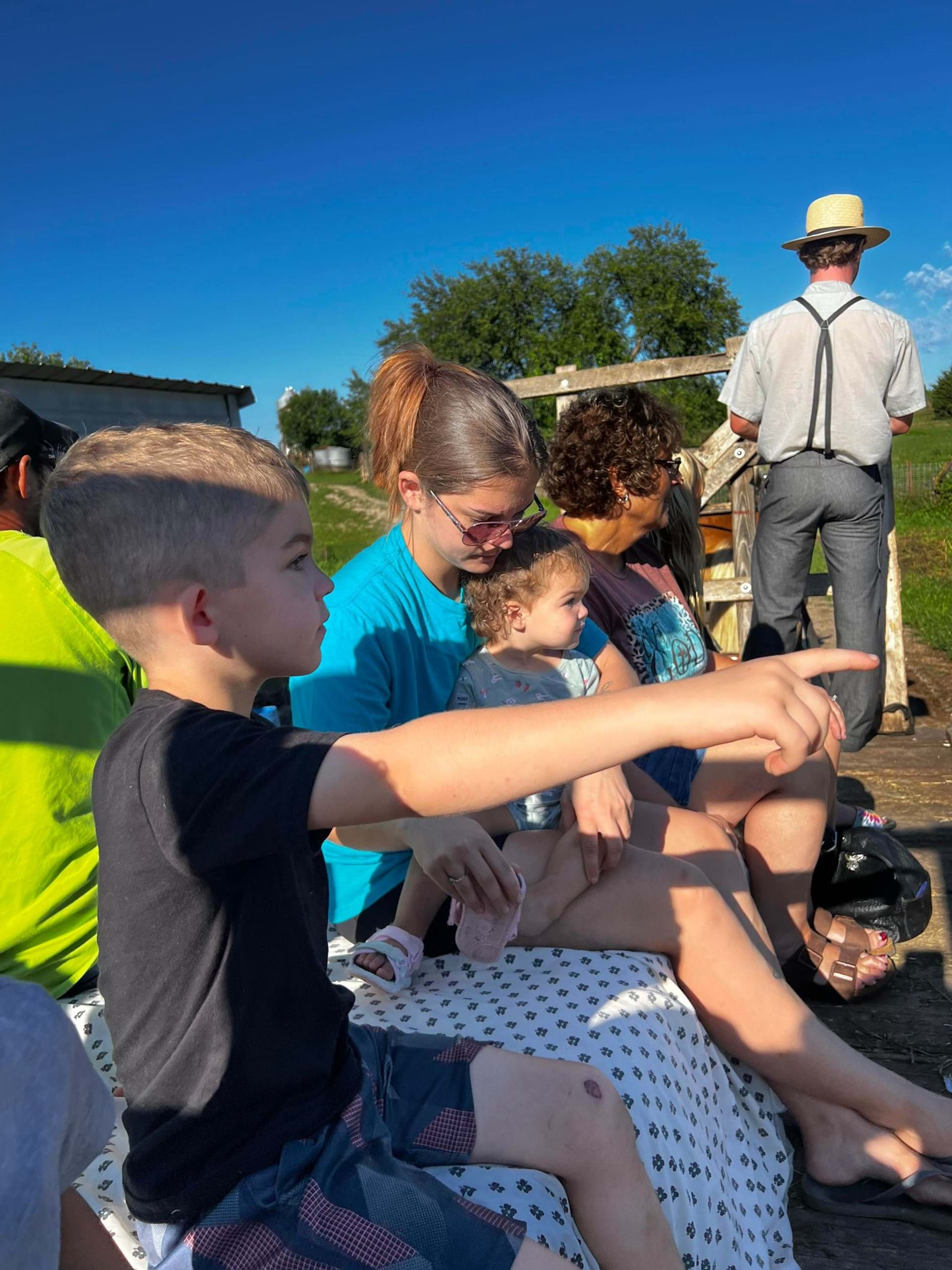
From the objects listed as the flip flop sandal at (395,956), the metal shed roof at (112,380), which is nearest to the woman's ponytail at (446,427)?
the flip flop sandal at (395,956)

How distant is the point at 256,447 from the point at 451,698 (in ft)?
3.62

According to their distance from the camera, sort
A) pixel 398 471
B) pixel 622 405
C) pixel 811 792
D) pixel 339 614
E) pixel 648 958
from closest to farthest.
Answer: pixel 648 958, pixel 339 614, pixel 398 471, pixel 811 792, pixel 622 405

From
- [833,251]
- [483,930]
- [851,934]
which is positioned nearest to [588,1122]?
[483,930]

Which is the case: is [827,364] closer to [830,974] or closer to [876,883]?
[876,883]

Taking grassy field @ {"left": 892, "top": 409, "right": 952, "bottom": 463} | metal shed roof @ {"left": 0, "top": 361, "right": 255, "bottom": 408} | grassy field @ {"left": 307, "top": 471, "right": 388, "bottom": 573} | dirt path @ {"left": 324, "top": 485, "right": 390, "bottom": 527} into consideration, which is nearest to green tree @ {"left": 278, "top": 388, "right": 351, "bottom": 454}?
grassy field @ {"left": 307, "top": 471, "right": 388, "bottom": 573}

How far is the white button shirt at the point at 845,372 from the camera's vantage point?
4516 millimetres

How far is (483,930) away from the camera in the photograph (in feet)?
6.07

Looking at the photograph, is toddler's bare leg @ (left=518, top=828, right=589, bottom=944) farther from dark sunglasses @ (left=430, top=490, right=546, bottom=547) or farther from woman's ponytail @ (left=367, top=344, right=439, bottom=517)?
woman's ponytail @ (left=367, top=344, right=439, bottom=517)

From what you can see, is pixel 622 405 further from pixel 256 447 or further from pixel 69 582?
pixel 69 582

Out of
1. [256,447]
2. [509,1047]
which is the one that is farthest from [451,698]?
[256,447]

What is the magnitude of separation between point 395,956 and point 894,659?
4.37 metres

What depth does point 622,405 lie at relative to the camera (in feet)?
10.4

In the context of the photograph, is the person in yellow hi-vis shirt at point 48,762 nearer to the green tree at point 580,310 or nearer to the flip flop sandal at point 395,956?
the flip flop sandal at point 395,956

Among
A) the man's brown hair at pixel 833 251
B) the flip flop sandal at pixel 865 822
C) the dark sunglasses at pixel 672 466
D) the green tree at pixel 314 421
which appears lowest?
the flip flop sandal at pixel 865 822
